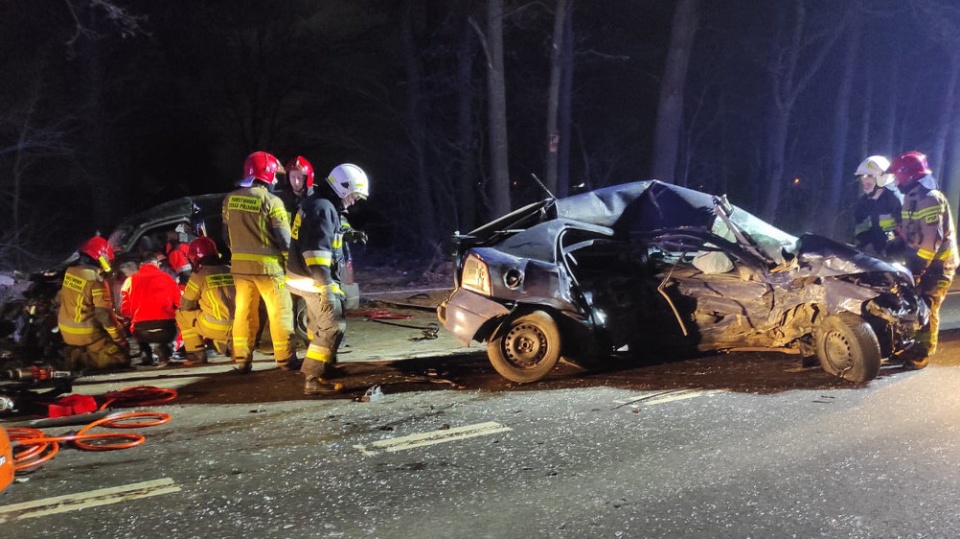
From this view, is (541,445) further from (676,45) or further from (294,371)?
(676,45)

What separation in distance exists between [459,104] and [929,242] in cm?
1378

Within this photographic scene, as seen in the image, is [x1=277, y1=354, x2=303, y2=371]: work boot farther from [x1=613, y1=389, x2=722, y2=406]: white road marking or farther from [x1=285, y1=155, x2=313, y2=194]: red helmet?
[x1=613, y1=389, x2=722, y2=406]: white road marking

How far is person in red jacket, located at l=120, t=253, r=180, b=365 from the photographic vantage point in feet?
22.9

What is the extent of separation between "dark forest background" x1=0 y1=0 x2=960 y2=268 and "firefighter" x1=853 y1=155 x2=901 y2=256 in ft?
26.6

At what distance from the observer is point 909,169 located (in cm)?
640

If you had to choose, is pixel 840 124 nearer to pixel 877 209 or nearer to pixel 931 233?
pixel 877 209

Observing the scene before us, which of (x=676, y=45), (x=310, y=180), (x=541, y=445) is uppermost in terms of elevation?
(x=676, y=45)

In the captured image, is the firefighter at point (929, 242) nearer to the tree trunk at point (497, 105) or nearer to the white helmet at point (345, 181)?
the white helmet at point (345, 181)

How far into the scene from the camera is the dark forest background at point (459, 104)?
15.7 metres

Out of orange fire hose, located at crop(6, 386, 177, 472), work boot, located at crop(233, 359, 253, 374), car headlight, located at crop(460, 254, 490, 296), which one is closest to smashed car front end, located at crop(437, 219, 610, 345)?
car headlight, located at crop(460, 254, 490, 296)

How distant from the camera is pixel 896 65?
23828mm

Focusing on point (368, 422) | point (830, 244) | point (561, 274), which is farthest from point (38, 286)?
point (830, 244)

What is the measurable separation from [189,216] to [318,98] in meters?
17.3

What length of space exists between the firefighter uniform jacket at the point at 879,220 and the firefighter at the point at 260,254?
568 cm
